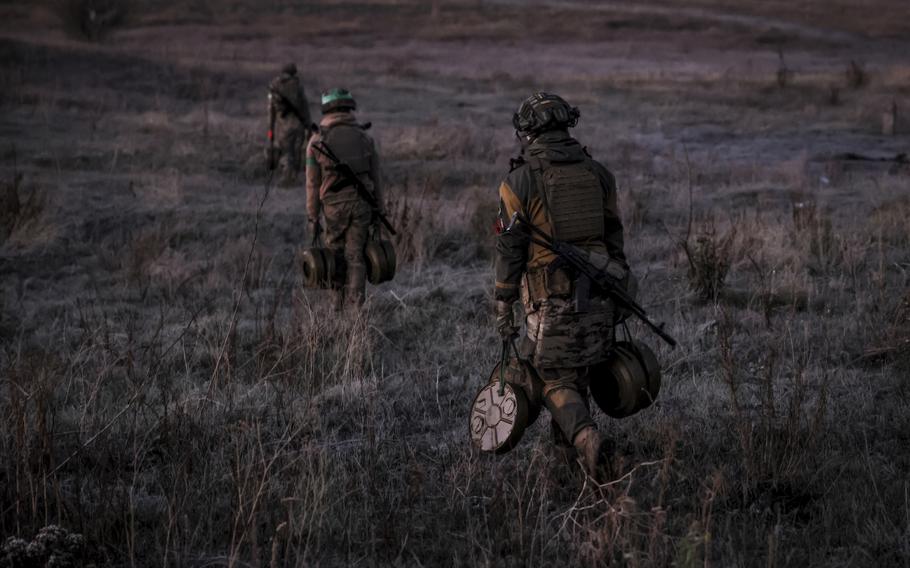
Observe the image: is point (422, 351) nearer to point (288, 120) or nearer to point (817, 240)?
point (817, 240)

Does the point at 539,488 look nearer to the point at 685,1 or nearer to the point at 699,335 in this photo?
the point at 699,335

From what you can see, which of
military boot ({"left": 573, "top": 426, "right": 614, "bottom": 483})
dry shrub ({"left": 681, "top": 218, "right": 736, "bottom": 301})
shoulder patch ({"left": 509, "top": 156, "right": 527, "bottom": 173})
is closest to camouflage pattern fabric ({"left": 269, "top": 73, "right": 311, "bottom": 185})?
dry shrub ({"left": 681, "top": 218, "right": 736, "bottom": 301})

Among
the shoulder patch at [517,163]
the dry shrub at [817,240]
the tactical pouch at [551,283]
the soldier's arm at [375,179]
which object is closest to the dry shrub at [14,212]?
the soldier's arm at [375,179]

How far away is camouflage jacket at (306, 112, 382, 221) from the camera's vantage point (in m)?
7.11

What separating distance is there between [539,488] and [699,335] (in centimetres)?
278

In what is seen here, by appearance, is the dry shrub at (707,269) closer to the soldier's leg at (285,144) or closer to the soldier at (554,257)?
the soldier at (554,257)

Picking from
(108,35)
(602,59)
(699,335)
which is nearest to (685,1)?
(602,59)

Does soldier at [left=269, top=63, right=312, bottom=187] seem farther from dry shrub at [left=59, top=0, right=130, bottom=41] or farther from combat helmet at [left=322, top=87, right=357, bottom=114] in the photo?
dry shrub at [left=59, top=0, right=130, bottom=41]

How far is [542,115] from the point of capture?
415cm

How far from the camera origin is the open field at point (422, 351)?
3.80 metres

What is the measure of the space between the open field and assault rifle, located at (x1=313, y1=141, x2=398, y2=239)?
852 millimetres

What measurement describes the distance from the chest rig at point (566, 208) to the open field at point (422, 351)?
2.44 feet

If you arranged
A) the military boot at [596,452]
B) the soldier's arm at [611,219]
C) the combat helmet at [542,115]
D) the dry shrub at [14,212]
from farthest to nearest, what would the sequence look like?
the dry shrub at [14,212] → the soldier's arm at [611,219] → the combat helmet at [542,115] → the military boot at [596,452]

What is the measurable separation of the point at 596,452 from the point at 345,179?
3819 millimetres
